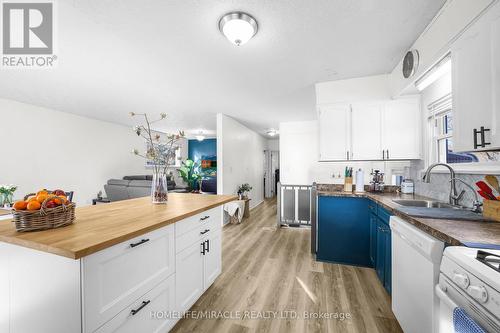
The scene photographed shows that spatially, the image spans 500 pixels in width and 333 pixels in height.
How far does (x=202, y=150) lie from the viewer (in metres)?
8.63

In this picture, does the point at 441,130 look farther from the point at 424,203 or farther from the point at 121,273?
the point at 121,273

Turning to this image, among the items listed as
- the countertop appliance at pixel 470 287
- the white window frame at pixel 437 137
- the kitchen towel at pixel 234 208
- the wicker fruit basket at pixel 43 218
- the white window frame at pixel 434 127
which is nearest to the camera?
the countertop appliance at pixel 470 287

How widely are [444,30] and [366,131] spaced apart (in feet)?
4.35

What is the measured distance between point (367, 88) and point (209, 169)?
21.3ft

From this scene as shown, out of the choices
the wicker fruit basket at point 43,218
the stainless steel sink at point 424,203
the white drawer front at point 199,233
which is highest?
the wicker fruit basket at point 43,218

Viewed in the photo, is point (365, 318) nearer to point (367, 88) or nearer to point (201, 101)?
point (367, 88)

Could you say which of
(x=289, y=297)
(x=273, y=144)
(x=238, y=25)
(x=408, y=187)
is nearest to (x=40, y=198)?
(x=238, y=25)

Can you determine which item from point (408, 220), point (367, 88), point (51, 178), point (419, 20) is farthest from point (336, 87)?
point (51, 178)

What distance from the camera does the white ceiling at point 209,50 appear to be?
1519 mm

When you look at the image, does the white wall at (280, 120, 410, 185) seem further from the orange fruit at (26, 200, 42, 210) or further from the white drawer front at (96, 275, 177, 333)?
the orange fruit at (26, 200, 42, 210)

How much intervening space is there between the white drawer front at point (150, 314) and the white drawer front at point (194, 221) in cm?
32

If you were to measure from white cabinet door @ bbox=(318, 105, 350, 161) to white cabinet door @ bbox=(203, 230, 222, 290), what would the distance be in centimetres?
181

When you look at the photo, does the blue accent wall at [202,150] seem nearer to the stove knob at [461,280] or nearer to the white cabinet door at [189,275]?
the white cabinet door at [189,275]

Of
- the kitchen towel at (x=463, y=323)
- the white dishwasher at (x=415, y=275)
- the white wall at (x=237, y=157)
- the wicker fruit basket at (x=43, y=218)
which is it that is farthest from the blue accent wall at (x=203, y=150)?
the kitchen towel at (x=463, y=323)
